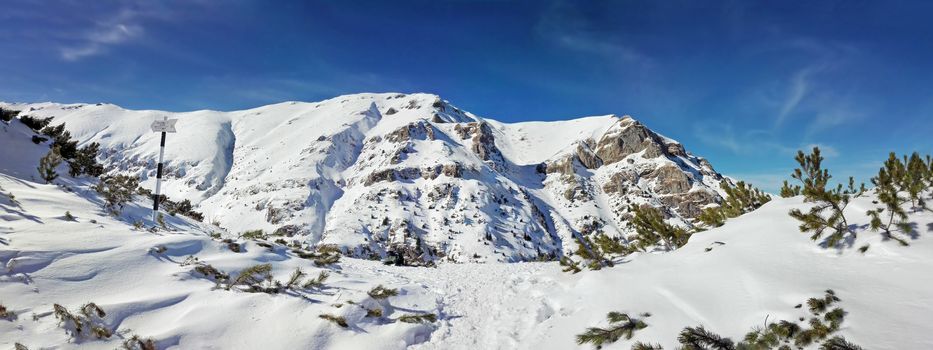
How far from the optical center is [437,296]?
428 inches

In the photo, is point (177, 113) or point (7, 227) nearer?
point (7, 227)

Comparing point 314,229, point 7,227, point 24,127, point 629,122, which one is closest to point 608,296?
point 7,227

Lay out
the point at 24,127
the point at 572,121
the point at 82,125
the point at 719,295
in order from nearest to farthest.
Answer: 1. the point at 719,295
2. the point at 24,127
3. the point at 82,125
4. the point at 572,121

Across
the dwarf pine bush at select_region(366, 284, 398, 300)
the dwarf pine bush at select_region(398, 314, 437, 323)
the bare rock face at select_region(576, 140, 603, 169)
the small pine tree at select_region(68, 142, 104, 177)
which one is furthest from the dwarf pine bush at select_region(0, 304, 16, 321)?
the bare rock face at select_region(576, 140, 603, 169)

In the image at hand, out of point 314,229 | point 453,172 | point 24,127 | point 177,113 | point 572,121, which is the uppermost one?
point 572,121

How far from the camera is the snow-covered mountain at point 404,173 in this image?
91875 mm

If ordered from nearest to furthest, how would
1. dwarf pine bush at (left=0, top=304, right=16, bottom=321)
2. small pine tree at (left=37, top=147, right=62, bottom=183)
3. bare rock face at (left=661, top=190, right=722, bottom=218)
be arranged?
dwarf pine bush at (left=0, top=304, right=16, bottom=321), small pine tree at (left=37, top=147, right=62, bottom=183), bare rock face at (left=661, top=190, right=722, bottom=218)

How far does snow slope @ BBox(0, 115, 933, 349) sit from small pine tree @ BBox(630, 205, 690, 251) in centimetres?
73

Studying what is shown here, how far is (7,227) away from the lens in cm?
731

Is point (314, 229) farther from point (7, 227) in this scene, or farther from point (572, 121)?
point (572, 121)

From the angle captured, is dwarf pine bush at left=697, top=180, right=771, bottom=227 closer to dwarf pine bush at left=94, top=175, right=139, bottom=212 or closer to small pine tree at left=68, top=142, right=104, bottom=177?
dwarf pine bush at left=94, top=175, right=139, bottom=212

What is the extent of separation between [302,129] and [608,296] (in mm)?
146843

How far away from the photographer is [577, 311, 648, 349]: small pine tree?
670cm

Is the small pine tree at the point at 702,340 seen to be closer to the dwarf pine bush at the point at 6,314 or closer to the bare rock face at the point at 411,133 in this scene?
the dwarf pine bush at the point at 6,314
